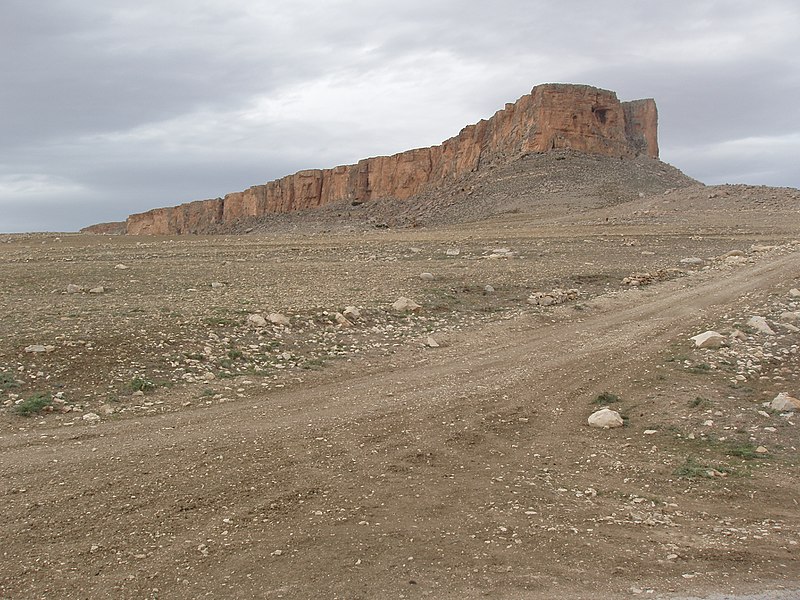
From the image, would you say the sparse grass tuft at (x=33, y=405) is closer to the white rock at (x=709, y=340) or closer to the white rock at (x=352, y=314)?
the white rock at (x=352, y=314)

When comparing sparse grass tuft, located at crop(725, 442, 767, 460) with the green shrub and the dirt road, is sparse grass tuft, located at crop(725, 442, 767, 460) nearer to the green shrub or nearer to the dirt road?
the dirt road

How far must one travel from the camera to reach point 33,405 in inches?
294

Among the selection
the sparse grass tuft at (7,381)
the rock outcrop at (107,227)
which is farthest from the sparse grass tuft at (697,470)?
the rock outcrop at (107,227)

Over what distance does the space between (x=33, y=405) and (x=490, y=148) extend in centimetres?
7906

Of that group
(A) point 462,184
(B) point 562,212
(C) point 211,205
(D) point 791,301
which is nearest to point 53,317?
(D) point 791,301

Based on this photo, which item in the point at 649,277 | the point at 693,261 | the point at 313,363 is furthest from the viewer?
the point at 693,261

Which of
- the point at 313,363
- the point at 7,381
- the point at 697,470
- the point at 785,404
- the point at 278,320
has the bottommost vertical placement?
the point at 697,470

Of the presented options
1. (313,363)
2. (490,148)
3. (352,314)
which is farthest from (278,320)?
(490,148)

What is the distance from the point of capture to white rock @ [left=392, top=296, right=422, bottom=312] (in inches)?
529

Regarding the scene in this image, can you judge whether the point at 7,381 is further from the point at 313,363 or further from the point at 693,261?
the point at 693,261

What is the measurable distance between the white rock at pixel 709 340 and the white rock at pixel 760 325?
864mm

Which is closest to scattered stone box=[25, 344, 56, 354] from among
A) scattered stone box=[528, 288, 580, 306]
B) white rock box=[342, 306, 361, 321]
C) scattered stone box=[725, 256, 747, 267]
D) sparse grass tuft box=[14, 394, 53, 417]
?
sparse grass tuft box=[14, 394, 53, 417]

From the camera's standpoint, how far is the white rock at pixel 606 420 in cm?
743

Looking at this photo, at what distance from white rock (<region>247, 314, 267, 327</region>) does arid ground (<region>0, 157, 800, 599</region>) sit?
82mm
